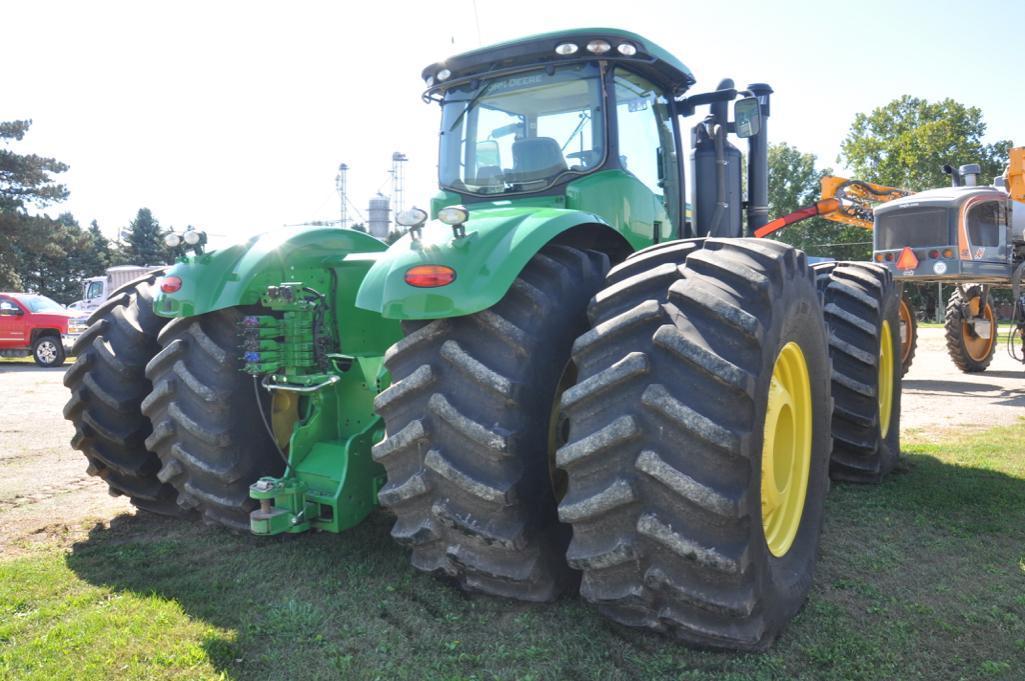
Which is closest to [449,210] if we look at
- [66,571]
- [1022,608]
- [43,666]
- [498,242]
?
[498,242]

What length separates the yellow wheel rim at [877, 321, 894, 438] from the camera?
5.39m

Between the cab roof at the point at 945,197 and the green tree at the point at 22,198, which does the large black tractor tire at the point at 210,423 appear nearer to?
the cab roof at the point at 945,197

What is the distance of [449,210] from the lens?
271 cm

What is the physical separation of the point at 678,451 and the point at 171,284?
2.53 meters

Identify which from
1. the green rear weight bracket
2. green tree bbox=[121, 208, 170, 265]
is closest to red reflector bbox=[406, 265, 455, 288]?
the green rear weight bracket

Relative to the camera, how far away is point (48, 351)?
17906 mm

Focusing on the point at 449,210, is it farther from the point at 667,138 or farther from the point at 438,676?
the point at 667,138

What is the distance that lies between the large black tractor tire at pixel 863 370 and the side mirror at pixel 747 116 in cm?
129

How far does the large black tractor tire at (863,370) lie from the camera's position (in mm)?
4785

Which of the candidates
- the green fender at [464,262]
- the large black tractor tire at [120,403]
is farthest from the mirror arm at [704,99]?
the large black tractor tire at [120,403]

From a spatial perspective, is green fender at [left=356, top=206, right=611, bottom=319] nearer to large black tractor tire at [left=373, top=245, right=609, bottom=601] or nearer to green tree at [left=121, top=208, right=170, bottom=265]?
large black tractor tire at [left=373, top=245, right=609, bottom=601]

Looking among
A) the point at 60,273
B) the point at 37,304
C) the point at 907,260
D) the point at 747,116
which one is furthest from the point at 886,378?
the point at 60,273

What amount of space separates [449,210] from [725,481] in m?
1.34

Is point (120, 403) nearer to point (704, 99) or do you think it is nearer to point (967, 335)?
point (704, 99)
